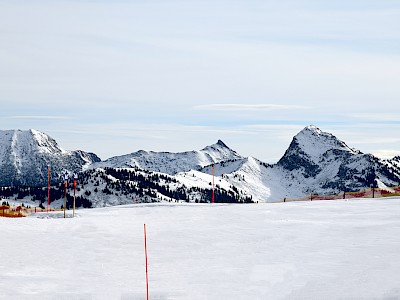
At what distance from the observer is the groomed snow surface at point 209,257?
18016 millimetres

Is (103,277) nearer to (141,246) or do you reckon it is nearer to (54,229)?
(141,246)

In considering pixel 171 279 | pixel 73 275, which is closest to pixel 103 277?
pixel 73 275

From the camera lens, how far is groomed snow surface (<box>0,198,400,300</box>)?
18016 millimetres

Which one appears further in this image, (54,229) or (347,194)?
(347,194)

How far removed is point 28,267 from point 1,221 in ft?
46.5

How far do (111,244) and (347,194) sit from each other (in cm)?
3352

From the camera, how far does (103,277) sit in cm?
2030

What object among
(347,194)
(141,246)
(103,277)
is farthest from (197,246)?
(347,194)

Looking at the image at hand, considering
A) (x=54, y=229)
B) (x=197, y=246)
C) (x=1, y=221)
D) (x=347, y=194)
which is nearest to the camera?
(x=197, y=246)

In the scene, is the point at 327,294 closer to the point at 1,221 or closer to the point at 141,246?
the point at 141,246

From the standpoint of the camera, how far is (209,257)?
2308cm

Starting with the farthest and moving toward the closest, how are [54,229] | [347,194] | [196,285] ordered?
[347,194] → [54,229] → [196,285]

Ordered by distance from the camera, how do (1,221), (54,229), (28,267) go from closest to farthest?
(28,267)
(54,229)
(1,221)

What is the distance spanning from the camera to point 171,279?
19750mm
